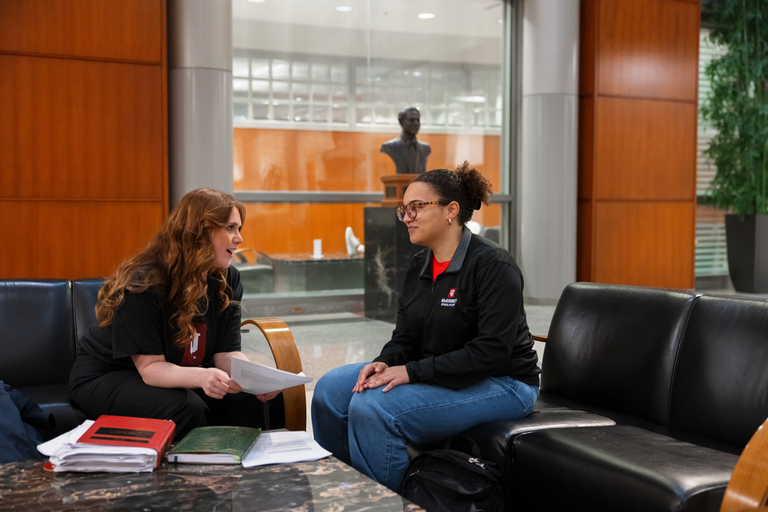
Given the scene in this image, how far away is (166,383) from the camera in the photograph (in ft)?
7.32

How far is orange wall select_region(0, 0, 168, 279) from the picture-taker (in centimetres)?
541

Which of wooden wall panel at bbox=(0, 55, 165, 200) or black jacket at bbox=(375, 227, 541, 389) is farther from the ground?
wooden wall panel at bbox=(0, 55, 165, 200)

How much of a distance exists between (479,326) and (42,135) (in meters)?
4.48

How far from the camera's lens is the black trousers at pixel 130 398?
7.32 feet

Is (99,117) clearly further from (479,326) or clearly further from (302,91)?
(479,326)

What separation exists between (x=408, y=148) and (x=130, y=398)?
15.2 ft

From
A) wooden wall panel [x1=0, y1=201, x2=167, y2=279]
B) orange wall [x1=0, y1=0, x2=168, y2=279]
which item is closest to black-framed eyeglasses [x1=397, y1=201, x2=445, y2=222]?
wooden wall panel [x1=0, y1=201, x2=167, y2=279]

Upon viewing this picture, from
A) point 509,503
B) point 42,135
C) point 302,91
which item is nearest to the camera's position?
point 509,503

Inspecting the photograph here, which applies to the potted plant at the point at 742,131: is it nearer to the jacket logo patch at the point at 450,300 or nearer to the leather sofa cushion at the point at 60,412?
the jacket logo patch at the point at 450,300

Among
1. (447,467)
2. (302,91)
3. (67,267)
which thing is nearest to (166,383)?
(447,467)

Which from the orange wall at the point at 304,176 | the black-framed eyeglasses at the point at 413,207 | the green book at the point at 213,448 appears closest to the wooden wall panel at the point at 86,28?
the orange wall at the point at 304,176

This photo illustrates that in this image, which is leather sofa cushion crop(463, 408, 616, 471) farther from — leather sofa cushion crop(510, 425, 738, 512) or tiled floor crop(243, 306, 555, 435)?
tiled floor crop(243, 306, 555, 435)

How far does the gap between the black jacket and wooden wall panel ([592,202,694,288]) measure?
5.43 metres

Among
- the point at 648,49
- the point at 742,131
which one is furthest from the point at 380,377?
the point at 742,131
